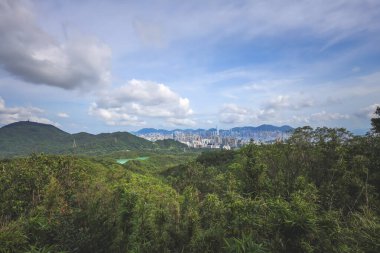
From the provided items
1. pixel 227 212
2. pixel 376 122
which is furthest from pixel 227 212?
pixel 376 122

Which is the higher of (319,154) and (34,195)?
(319,154)

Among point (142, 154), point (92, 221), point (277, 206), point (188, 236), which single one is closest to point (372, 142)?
point (277, 206)

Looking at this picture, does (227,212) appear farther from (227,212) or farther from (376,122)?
(376,122)

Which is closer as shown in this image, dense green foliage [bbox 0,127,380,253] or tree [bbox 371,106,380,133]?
dense green foliage [bbox 0,127,380,253]

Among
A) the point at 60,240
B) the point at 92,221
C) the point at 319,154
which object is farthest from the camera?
the point at 319,154

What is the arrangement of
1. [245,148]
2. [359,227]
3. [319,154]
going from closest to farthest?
[359,227], [245,148], [319,154]

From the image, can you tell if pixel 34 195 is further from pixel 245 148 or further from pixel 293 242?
pixel 293 242
